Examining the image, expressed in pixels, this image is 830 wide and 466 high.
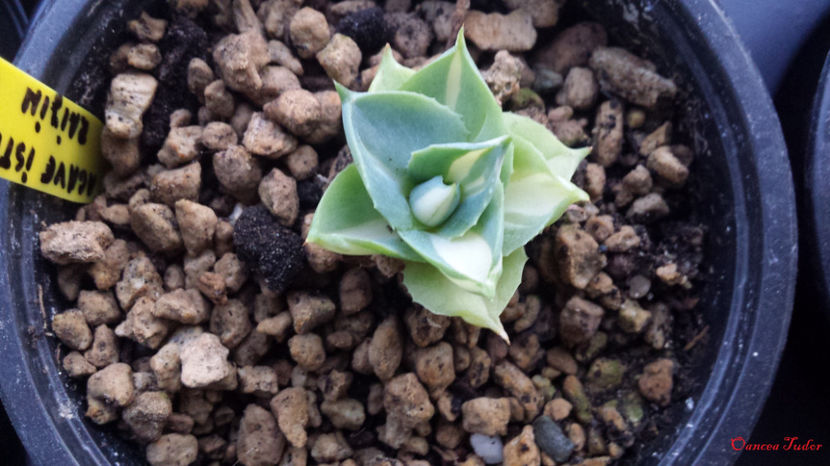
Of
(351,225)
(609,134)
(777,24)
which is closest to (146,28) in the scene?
(351,225)

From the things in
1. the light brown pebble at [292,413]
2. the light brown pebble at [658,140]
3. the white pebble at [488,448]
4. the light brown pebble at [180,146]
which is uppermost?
the light brown pebble at [180,146]

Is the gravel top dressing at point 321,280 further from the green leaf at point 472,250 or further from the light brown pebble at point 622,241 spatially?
the green leaf at point 472,250

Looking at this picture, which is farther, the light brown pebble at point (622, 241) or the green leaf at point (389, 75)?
the light brown pebble at point (622, 241)

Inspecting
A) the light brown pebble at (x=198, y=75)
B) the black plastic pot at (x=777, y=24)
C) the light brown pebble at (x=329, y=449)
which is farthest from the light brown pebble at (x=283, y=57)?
the black plastic pot at (x=777, y=24)

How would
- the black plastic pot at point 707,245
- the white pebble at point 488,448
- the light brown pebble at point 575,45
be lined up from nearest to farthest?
the black plastic pot at point 707,245 < the white pebble at point 488,448 < the light brown pebble at point 575,45

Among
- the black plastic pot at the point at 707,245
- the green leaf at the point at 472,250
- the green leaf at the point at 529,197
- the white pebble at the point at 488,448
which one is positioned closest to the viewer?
the green leaf at the point at 472,250

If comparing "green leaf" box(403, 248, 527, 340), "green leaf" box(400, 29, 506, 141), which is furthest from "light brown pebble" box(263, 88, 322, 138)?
"green leaf" box(403, 248, 527, 340)

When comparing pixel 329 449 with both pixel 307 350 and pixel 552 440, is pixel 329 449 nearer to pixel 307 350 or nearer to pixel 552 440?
pixel 307 350
